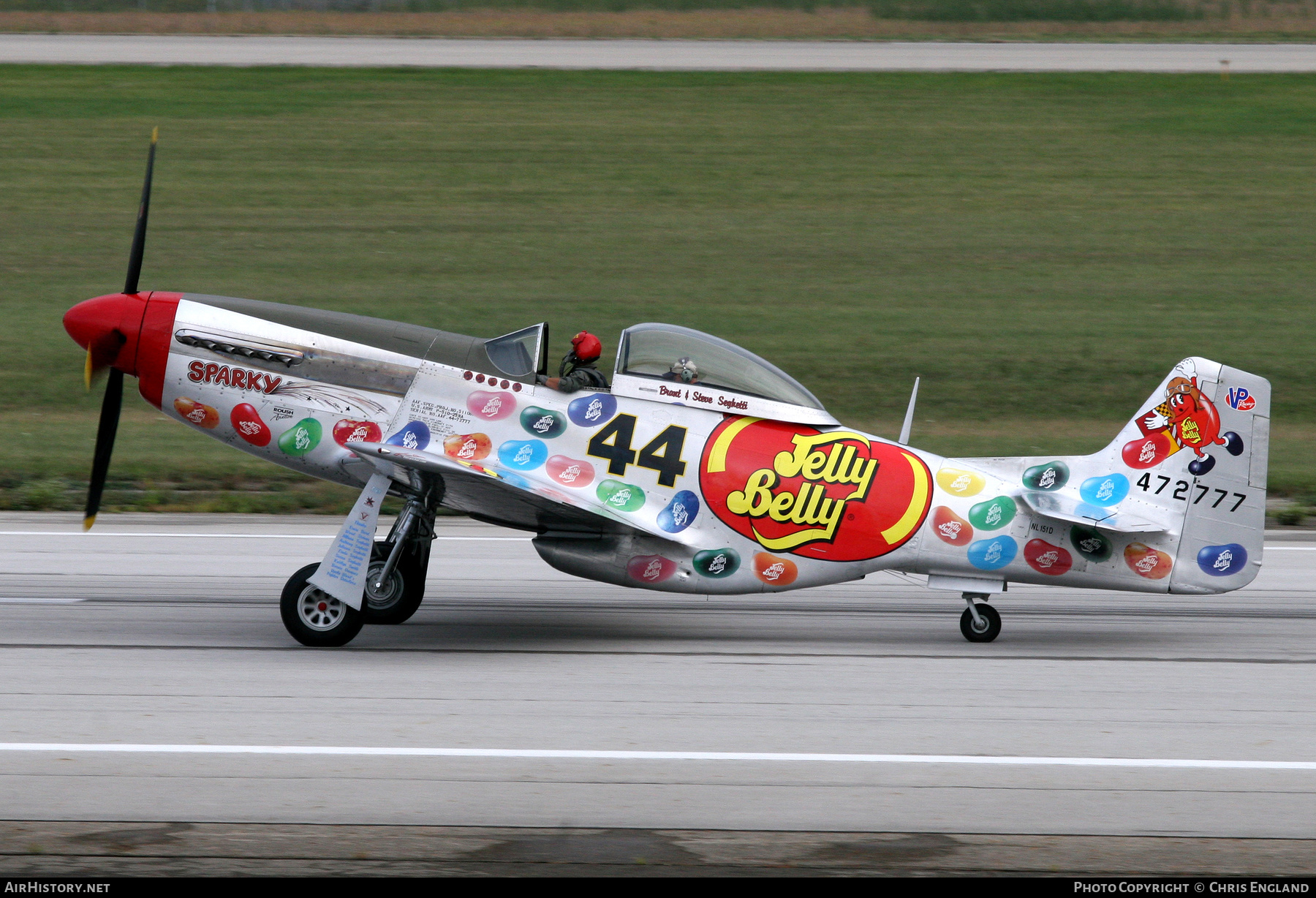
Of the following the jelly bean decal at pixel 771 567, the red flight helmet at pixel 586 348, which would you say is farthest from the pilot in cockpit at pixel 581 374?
the jelly bean decal at pixel 771 567

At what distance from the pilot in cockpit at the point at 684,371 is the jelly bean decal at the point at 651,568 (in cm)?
124

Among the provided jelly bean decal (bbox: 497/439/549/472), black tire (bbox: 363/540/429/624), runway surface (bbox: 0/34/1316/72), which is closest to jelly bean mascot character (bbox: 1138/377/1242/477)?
jelly bean decal (bbox: 497/439/549/472)

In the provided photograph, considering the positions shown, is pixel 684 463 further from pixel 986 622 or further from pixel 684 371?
pixel 986 622

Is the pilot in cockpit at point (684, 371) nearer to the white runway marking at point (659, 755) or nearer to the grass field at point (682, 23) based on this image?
the white runway marking at point (659, 755)

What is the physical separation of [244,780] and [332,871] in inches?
51.4

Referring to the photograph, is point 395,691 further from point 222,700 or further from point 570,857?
point 570,857

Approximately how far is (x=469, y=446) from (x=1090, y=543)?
4312mm

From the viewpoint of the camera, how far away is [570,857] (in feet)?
20.8

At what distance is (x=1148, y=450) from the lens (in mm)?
9586

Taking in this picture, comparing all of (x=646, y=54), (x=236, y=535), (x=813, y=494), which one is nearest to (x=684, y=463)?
(x=813, y=494)

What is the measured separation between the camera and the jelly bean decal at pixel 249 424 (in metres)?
9.62

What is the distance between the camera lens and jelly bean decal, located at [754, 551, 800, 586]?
376 inches

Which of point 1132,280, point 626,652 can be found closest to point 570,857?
point 626,652

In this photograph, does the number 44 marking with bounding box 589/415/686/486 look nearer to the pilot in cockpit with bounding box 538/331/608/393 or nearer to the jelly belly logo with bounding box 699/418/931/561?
the jelly belly logo with bounding box 699/418/931/561
